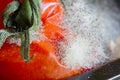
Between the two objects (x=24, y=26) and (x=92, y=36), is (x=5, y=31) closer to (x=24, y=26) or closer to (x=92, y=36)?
(x=24, y=26)

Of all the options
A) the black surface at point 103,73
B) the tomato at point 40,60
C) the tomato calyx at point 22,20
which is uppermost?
the tomato calyx at point 22,20

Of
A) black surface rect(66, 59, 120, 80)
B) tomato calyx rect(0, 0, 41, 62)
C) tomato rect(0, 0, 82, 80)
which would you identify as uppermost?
tomato calyx rect(0, 0, 41, 62)

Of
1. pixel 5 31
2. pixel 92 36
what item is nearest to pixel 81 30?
pixel 92 36

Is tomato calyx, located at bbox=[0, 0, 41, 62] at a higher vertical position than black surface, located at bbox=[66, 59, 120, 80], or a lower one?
higher

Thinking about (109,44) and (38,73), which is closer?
(38,73)
